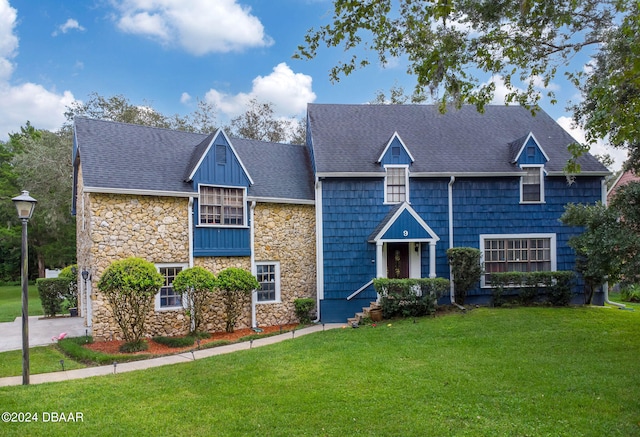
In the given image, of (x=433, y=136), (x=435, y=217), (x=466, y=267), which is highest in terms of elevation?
(x=433, y=136)

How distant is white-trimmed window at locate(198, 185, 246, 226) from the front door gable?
14.6 feet

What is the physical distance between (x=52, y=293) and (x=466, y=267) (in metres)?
15.7

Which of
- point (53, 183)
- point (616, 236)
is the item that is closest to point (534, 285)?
point (616, 236)

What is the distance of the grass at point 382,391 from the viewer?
538 centimetres

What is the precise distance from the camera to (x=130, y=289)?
10.9 m

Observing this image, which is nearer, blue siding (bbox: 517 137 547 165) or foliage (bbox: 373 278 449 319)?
foliage (bbox: 373 278 449 319)

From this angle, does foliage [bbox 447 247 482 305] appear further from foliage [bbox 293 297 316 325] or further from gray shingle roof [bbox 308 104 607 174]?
foliage [bbox 293 297 316 325]

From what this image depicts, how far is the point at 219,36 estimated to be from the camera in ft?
51.6

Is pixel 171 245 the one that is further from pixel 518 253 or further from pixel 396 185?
pixel 518 253

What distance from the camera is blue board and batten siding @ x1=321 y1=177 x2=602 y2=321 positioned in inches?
579

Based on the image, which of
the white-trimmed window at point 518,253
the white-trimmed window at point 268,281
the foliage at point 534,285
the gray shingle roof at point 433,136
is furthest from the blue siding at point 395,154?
the white-trimmed window at point 268,281

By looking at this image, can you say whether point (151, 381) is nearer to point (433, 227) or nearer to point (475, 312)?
point (475, 312)

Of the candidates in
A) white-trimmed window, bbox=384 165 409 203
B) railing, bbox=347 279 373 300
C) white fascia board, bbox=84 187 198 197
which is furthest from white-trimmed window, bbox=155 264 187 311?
white-trimmed window, bbox=384 165 409 203

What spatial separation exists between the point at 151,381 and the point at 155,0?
29.2 feet
